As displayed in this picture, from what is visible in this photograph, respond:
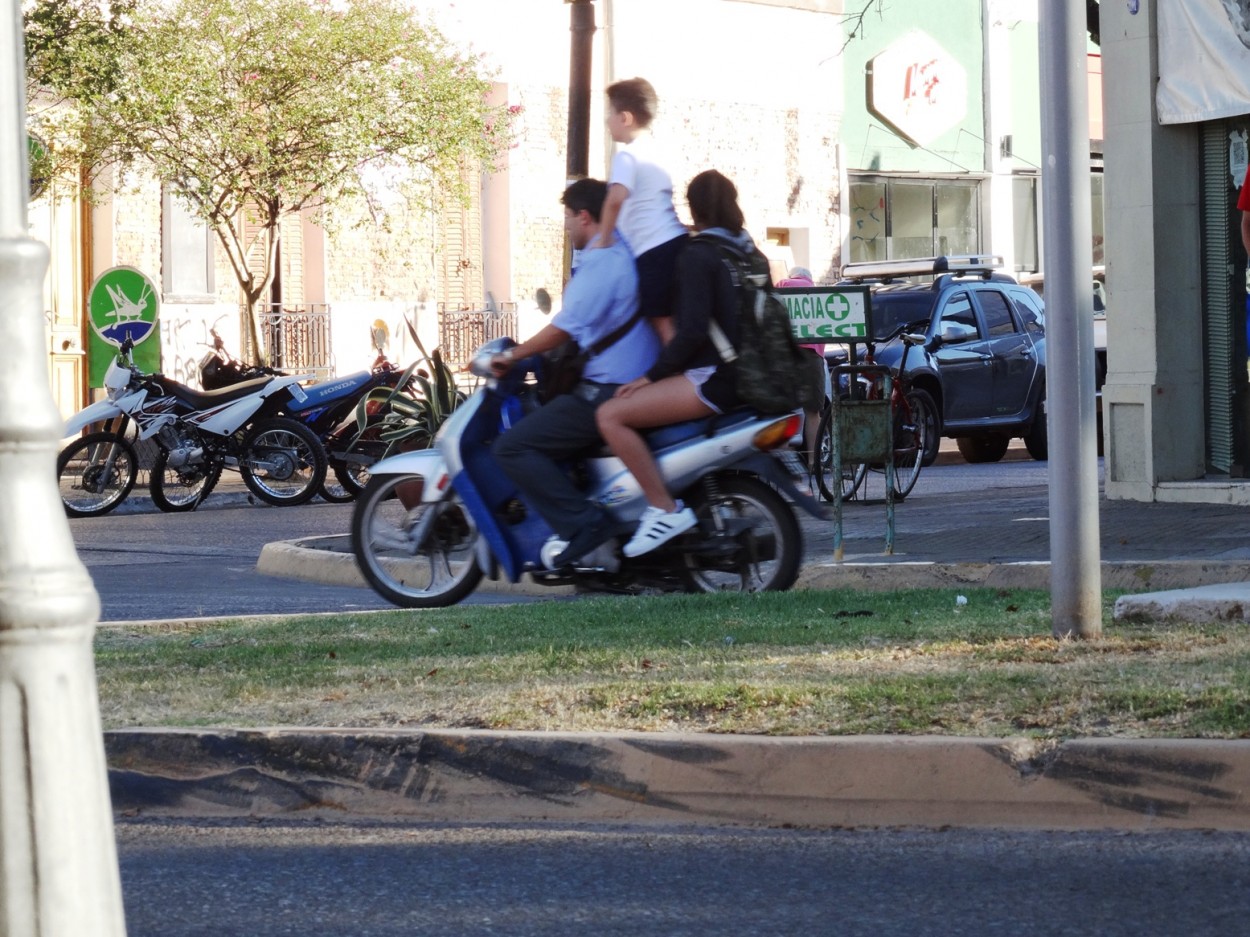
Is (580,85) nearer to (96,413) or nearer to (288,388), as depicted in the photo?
(288,388)

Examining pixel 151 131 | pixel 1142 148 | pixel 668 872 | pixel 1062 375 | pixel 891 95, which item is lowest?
pixel 668 872

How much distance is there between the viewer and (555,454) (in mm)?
8500

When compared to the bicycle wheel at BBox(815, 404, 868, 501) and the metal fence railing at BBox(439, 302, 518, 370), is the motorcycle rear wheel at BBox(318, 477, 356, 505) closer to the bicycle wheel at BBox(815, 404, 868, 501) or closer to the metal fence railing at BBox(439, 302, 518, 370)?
the bicycle wheel at BBox(815, 404, 868, 501)

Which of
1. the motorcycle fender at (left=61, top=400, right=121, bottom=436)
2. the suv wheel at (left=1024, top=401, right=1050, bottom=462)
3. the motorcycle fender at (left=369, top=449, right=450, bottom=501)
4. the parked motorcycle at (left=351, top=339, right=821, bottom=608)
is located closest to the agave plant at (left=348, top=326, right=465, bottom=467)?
the motorcycle fender at (left=61, top=400, right=121, bottom=436)

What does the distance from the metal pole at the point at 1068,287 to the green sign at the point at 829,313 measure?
241 inches

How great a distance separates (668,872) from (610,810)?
59 cm

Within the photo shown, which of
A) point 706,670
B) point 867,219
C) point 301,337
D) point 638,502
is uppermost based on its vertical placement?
point 867,219

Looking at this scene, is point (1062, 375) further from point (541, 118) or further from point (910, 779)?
point (541, 118)

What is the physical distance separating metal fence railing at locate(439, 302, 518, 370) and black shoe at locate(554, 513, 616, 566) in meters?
24.4

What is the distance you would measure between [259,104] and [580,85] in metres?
11.4

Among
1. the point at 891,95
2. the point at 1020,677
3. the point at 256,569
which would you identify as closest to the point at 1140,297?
the point at 256,569

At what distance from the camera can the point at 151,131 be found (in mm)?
25625

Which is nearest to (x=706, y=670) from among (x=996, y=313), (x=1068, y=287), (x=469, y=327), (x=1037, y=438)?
(x=1068, y=287)

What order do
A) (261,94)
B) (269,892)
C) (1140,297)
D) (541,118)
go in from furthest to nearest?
(541,118), (261,94), (1140,297), (269,892)
